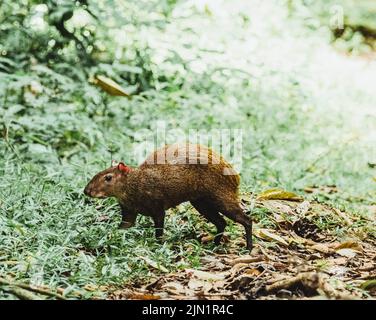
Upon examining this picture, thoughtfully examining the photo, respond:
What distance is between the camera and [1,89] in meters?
7.93

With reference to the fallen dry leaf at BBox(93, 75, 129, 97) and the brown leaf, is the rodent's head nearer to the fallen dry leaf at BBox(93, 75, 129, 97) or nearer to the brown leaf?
the brown leaf

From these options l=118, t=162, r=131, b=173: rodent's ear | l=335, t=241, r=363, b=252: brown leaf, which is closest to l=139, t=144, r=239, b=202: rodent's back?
l=118, t=162, r=131, b=173: rodent's ear

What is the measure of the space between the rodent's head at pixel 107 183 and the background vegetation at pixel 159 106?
0.77 feet

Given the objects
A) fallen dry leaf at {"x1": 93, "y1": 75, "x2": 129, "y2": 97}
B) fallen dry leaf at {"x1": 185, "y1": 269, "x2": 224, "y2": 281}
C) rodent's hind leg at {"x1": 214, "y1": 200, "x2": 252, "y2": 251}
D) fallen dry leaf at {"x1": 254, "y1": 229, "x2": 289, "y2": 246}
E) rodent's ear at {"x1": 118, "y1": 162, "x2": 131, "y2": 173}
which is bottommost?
fallen dry leaf at {"x1": 185, "y1": 269, "x2": 224, "y2": 281}

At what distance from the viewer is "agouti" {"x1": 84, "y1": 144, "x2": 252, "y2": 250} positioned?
16.6 ft

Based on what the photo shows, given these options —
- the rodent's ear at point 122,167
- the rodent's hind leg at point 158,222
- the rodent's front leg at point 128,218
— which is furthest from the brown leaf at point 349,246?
the rodent's ear at point 122,167

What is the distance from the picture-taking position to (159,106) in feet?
28.7

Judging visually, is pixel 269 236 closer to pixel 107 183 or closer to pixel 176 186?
pixel 176 186

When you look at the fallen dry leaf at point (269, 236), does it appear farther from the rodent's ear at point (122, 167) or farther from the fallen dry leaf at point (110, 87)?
the fallen dry leaf at point (110, 87)

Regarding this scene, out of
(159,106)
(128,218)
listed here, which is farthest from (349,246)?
(159,106)

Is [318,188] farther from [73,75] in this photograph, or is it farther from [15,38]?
[15,38]

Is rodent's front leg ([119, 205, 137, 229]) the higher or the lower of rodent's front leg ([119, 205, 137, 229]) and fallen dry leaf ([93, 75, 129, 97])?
the lower

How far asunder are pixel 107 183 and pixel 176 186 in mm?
613
